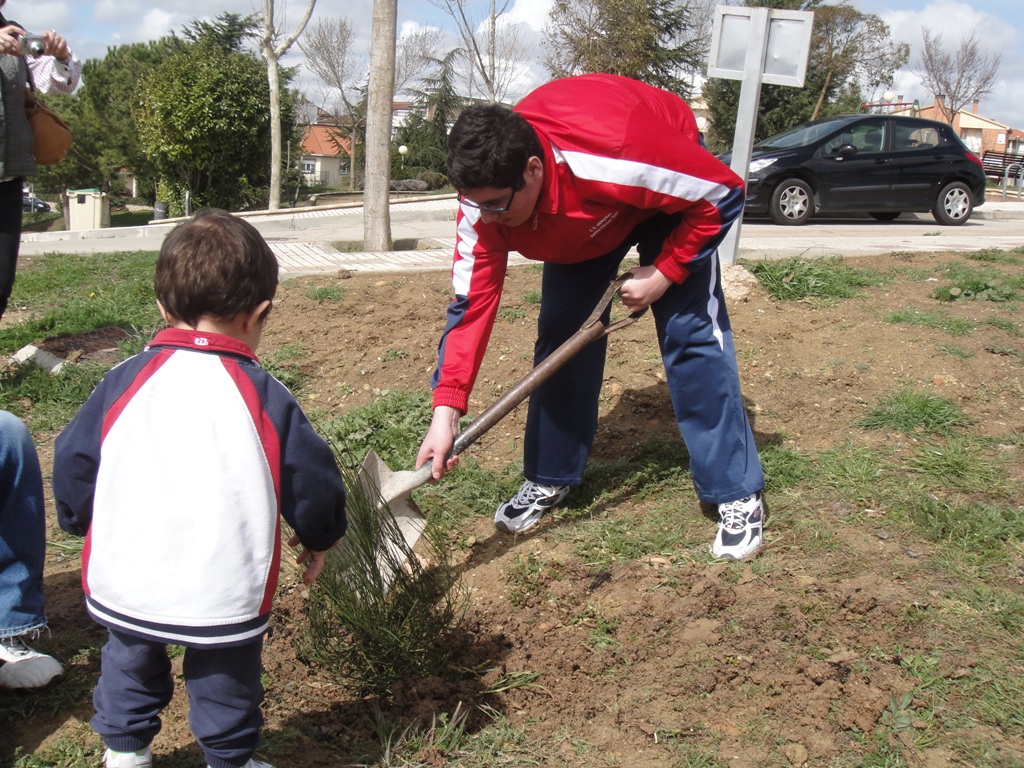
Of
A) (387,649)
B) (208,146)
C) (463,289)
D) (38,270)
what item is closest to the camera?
(387,649)

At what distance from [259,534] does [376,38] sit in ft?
20.7

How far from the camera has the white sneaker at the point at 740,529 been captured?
9.34 ft

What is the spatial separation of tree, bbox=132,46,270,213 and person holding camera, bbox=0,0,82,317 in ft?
47.5

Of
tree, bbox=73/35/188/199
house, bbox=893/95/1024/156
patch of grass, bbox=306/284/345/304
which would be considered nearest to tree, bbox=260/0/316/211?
tree, bbox=73/35/188/199

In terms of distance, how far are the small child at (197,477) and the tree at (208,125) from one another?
682 inches

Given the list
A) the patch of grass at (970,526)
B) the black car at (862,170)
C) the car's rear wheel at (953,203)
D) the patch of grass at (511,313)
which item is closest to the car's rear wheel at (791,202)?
the black car at (862,170)

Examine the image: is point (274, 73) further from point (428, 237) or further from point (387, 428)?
point (387, 428)

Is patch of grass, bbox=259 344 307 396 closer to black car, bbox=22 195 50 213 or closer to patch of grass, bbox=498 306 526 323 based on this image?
patch of grass, bbox=498 306 526 323

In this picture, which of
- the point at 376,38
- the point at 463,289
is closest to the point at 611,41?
the point at 376,38

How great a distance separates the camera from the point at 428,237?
9547 millimetres

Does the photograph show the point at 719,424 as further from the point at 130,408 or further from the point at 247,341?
the point at 130,408

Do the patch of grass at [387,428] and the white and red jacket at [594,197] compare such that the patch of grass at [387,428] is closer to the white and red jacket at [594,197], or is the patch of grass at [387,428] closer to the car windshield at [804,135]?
A: the white and red jacket at [594,197]

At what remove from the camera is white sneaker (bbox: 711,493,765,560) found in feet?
9.34

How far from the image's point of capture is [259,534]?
168 cm
